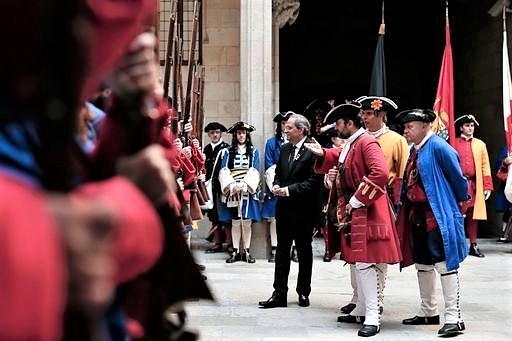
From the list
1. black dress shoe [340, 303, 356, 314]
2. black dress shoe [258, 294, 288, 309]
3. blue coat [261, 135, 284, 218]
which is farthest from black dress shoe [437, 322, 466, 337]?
blue coat [261, 135, 284, 218]

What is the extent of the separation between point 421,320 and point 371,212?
1.15 m

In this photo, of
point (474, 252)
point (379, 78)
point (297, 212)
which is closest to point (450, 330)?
point (297, 212)

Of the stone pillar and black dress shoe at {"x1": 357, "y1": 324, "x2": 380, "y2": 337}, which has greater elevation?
the stone pillar

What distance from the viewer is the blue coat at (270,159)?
10750 mm

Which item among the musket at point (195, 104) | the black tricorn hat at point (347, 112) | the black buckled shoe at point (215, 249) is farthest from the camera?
the black buckled shoe at point (215, 249)

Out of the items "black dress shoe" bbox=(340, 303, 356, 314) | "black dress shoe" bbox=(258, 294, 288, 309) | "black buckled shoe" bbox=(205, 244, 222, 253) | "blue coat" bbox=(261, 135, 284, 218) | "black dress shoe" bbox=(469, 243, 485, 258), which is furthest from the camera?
"black buckled shoe" bbox=(205, 244, 222, 253)

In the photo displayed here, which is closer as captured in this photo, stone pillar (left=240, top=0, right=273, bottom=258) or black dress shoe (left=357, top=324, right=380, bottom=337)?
black dress shoe (left=357, top=324, right=380, bottom=337)

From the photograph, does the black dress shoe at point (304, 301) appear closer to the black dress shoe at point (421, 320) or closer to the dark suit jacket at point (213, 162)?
the black dress shoe at point (421, 320)

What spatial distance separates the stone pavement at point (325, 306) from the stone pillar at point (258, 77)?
4.59ft

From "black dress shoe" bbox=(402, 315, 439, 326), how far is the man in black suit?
1159 millimetres

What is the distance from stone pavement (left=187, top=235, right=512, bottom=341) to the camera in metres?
6.29

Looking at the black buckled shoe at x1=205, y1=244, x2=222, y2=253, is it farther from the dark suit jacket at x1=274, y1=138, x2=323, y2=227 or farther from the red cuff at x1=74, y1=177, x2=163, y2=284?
the red cuff at x1=74, y1=177, x2=163, y2=284

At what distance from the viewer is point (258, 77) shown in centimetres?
1117

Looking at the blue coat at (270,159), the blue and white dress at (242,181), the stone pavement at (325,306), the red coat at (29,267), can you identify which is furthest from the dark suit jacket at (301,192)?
the red coat at (29,267)
